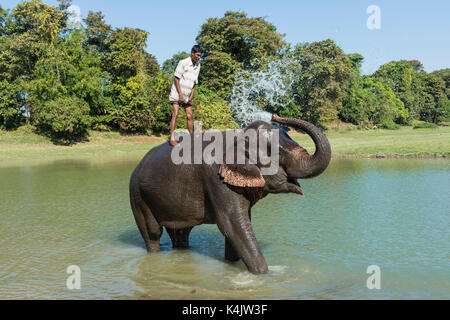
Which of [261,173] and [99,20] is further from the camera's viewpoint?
[99,20]

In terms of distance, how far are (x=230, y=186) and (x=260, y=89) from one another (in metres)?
41.6

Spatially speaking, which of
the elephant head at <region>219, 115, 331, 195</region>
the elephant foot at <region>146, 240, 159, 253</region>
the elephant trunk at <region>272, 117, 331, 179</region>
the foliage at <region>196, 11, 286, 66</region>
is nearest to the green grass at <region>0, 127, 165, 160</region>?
the foliage at <region>196, 11, 286, 66</region>

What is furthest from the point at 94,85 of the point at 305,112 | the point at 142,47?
the point at 305,112

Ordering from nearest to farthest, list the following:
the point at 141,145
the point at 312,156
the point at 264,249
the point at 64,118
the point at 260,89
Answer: the point at 312,156 → the point at 264,249 → the point at 64,118 → the point at 141,145 → the point at 260,89

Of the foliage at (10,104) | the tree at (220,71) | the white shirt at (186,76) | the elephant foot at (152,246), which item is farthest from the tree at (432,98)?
the elephant foot at (152,246)

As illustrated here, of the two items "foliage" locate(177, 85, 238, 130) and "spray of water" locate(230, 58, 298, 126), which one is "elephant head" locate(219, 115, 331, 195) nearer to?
"foliage" locate(177, 85, 238, 130)

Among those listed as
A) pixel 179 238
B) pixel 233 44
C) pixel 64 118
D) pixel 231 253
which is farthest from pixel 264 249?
pixel 233 44

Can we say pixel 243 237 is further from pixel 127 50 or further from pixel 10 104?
pixel 127 50

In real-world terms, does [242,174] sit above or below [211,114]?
below

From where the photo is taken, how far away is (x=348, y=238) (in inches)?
333

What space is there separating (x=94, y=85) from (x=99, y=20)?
10339mm

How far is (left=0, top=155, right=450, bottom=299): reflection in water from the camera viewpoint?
6.04 m

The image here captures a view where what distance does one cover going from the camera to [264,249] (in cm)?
788
